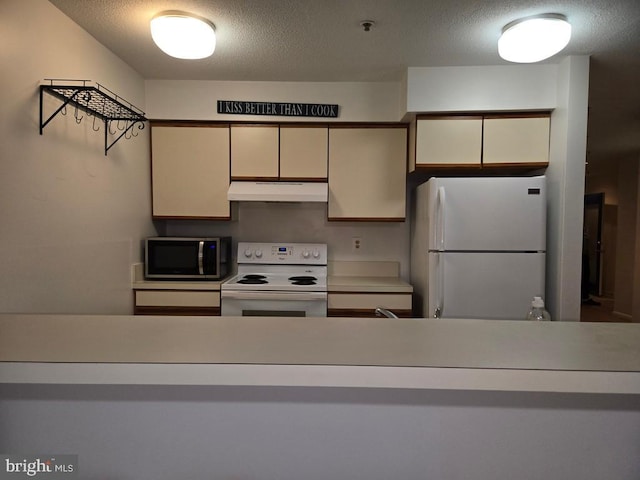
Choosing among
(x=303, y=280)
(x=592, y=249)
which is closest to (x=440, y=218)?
(x=303, y=280)

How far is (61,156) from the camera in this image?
1775 mm

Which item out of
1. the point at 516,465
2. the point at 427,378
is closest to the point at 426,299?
the point at 516,465

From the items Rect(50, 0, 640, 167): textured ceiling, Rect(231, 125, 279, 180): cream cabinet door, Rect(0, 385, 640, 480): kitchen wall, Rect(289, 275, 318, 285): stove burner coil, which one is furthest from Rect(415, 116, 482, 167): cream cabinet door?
Rect(0, 385, 640, 480): kitchen wall

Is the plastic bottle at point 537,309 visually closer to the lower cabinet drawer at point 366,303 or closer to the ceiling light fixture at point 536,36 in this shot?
the lower cabinet drawer at point 366,303

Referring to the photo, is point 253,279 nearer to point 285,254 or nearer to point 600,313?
point 285,254

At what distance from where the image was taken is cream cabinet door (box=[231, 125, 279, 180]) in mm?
2779

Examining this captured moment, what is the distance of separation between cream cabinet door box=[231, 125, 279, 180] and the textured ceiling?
363mm

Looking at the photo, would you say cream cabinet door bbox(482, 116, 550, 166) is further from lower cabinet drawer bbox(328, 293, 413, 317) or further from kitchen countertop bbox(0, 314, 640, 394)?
kitchen countertop bbox(0, 314, 640, 394)

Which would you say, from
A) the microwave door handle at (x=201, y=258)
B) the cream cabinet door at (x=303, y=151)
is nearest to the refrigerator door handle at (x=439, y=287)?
the cream cabinet door at (x=303, y=151)

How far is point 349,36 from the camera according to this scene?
2021mm

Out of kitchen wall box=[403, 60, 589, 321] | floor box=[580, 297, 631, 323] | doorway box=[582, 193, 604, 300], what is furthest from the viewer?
doorway box=[582, 193, 604, 300]

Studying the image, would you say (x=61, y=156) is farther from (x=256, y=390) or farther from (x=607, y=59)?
(x=607, y=59)

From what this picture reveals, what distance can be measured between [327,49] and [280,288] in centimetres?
153

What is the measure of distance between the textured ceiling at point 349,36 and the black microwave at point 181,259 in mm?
1189
